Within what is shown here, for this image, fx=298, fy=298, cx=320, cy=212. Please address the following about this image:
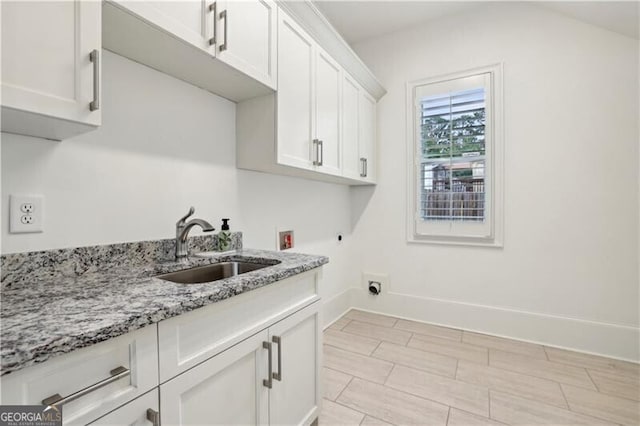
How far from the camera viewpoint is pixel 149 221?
1.30 metres

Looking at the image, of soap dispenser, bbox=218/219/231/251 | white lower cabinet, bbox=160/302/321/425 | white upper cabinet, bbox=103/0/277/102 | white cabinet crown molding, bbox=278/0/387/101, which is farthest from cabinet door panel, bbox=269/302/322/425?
white cabinet crown molding, bbox=278/0/387/101

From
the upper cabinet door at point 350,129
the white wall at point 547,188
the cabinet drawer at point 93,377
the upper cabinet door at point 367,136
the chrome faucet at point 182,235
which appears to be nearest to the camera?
the cabinet drawer at point 93,377

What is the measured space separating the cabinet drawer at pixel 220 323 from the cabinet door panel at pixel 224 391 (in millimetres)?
31

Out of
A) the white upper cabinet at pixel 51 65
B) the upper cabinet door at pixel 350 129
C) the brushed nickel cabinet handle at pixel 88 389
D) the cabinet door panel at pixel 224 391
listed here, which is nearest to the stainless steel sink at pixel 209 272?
the cabinet door panel at pixel 224 391

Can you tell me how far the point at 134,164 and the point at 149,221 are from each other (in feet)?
0.81

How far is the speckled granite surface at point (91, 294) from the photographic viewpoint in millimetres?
562

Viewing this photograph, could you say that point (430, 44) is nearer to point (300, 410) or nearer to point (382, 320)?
point (382, 320)

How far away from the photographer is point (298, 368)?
4.21 ft

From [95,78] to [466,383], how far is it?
7.43 ft

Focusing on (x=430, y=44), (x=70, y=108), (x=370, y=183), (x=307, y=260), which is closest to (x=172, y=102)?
(x=70, y=108)

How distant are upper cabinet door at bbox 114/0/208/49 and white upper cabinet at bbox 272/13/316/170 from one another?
1.48 ft

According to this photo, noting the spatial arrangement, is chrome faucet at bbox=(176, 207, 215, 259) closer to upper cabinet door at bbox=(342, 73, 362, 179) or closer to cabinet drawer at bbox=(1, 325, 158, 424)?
cabinet drawer at bbox=(1, 325, 158, 424)

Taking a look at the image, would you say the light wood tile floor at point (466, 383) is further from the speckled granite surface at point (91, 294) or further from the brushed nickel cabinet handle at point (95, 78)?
the brushed nickel cabinet handle at point (95, 78)

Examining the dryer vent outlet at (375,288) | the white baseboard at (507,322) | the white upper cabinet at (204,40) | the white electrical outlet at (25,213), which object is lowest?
the white baseboard at (507,322)
